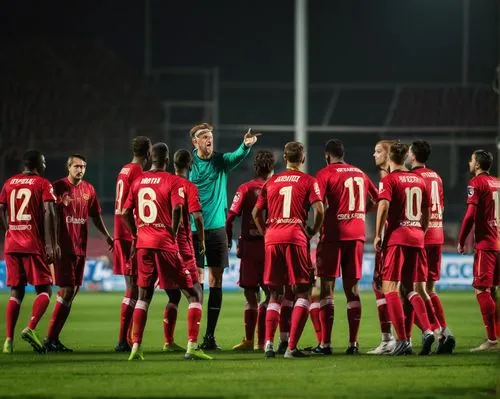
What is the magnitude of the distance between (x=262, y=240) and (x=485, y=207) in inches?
93.4

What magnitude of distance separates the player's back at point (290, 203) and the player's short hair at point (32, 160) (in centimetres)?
246

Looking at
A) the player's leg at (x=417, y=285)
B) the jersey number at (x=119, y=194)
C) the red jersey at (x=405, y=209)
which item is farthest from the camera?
the jersey number at (x=119, y=194)

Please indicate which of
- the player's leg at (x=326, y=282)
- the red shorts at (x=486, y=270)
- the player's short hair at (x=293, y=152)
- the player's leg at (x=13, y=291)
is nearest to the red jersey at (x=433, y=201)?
the red shorts at (x=486, y=270)

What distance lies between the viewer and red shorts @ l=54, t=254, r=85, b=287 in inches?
545

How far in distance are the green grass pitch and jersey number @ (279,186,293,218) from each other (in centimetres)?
140

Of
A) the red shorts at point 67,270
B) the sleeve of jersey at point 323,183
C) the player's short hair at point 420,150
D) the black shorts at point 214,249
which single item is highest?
the player's short hair at point 420,150

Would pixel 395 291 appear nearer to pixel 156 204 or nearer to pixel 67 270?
pixel 156 204

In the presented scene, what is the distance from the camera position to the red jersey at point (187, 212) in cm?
1241

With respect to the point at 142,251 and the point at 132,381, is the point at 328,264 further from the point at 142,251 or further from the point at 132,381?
the point at 132,381

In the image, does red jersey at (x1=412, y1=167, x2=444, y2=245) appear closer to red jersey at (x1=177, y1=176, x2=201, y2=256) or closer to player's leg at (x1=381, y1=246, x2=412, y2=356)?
player's leg at (x1=381, y1=246, x2=412, y2=356)

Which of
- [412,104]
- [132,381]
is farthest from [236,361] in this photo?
[412,104]

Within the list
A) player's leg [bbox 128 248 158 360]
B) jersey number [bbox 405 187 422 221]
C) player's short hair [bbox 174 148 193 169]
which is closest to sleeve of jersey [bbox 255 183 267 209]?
player's short hair [bbox 174 148 193 169]

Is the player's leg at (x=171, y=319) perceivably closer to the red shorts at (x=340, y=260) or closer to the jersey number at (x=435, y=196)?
the red shorts at (x=340, y=260)

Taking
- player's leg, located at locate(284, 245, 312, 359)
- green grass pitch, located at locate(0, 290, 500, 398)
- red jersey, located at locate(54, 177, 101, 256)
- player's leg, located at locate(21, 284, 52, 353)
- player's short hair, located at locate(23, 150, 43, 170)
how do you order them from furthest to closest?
red jersey, located at locate(54, 177, 101, 256), player's short hair, located at locate(23, 150, 43, 170), player's leg, located at locate(21, 284, 52, 353), player's leg, located at locate(284, 245, 312, 359), green grass pitch, located at locate(0, 290, 500, 398)
